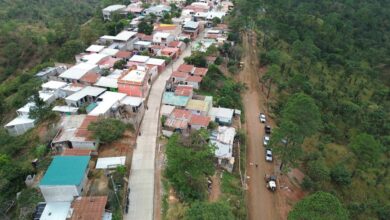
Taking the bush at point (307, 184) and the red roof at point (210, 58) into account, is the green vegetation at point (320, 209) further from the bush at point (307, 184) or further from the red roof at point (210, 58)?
the red roof at point (210, 58)

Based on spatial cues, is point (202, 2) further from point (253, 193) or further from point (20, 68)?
point (253, 193)

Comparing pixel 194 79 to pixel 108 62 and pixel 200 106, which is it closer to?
pixel 200 106

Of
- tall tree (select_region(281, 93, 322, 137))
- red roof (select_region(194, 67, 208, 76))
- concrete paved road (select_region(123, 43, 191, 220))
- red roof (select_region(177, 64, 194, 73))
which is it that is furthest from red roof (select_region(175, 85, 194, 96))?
tall tree (select_region(281, 93, 322, 137))

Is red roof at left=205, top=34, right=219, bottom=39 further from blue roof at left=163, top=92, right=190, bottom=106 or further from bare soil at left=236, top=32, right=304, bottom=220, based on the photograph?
blue roof at left=163, top=92, right=190, bottom=106

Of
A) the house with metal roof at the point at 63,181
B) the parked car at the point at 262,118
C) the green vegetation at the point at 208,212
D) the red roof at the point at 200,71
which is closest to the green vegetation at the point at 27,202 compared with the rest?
the house with metal roof at the point at 63,181

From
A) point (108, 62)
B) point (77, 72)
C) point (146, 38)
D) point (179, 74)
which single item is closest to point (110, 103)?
point (77, 72)

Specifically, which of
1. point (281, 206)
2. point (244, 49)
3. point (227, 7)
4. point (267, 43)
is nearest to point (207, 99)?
point (281, 206)
